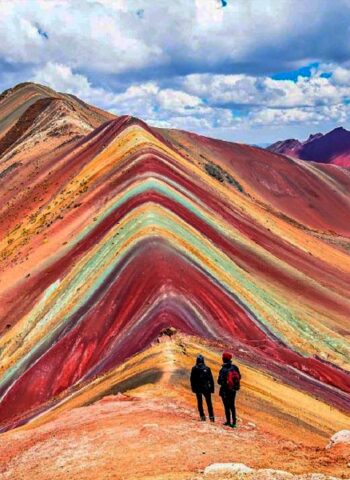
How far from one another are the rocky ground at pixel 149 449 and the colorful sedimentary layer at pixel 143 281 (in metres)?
3.77

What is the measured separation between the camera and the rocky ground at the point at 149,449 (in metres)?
11.0

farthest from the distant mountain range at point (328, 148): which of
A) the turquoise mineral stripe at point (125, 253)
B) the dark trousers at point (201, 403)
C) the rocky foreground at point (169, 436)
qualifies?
the dark trousers at point (201, 403)

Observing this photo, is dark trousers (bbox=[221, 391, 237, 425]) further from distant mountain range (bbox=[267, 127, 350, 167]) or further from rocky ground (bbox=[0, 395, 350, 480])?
distant mountain range (bbox=[267, 127, 350, 167])

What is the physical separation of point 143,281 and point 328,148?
6710 inches

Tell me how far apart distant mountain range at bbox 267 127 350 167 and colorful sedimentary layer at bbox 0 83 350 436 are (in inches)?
4966

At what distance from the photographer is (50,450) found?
13.4 meters

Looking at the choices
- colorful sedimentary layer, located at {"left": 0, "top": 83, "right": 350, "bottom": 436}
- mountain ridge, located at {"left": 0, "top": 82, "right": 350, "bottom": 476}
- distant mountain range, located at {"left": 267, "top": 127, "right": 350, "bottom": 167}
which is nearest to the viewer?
mountain ridge, located at {"left": 0, "top": 82, "right": 350, "bottom": 476}

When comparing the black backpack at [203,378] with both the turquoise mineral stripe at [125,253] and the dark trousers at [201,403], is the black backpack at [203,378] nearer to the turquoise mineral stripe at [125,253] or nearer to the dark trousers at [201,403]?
the dark trousers at [201,403]

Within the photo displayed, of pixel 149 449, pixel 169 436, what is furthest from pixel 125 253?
pixel 149 449

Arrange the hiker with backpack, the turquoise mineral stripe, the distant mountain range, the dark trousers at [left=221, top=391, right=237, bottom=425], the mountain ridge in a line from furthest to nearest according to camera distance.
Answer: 1. the distant mountain range
2. the turquoise mineral stripe
3. the mountain ridge
4. the dark trousers at [left=221, top=391, right=237, bottom=425]
5. the hiker with backpack

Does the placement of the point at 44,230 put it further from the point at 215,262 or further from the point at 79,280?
the point at 215,262

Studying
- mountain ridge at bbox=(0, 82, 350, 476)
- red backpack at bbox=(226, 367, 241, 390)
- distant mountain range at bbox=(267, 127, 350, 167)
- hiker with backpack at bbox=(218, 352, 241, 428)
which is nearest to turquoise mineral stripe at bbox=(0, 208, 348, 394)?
mountain ridge at bbox=(0, 82, 350, 476)

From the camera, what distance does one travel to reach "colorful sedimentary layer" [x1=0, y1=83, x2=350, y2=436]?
2319 centimetres

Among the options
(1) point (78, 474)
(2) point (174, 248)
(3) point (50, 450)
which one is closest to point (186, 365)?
(3) point (50, 450)
